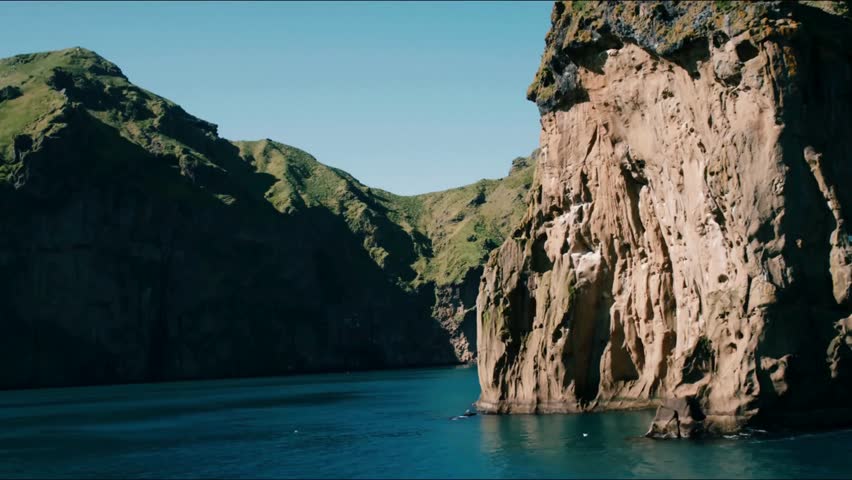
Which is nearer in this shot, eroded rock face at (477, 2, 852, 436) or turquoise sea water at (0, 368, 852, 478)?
turquoise sea water at (0, 368, 852, 478)

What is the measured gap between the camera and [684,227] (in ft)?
212

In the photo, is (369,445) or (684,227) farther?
(369,445)

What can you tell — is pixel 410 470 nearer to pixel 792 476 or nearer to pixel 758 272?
pixel 792 476

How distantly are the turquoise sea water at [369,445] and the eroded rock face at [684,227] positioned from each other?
3.70 meters

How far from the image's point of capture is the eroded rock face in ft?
180

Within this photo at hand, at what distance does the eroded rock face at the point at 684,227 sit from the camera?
180ft

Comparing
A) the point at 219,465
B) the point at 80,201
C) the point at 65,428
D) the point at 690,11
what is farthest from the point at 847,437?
the point at 80,201

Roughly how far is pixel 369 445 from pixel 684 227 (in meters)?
25.7

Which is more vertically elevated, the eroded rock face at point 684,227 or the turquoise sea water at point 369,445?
the eroded rock face at point 684,227

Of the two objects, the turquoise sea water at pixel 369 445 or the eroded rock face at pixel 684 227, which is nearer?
the turquoise sea water at pixel 369 445

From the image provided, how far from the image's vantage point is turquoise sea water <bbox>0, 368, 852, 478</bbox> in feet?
156

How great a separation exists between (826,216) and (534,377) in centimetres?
2795

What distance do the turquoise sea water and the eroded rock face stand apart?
12.1 feet

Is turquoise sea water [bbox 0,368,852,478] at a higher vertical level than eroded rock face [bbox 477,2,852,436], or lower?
lower
